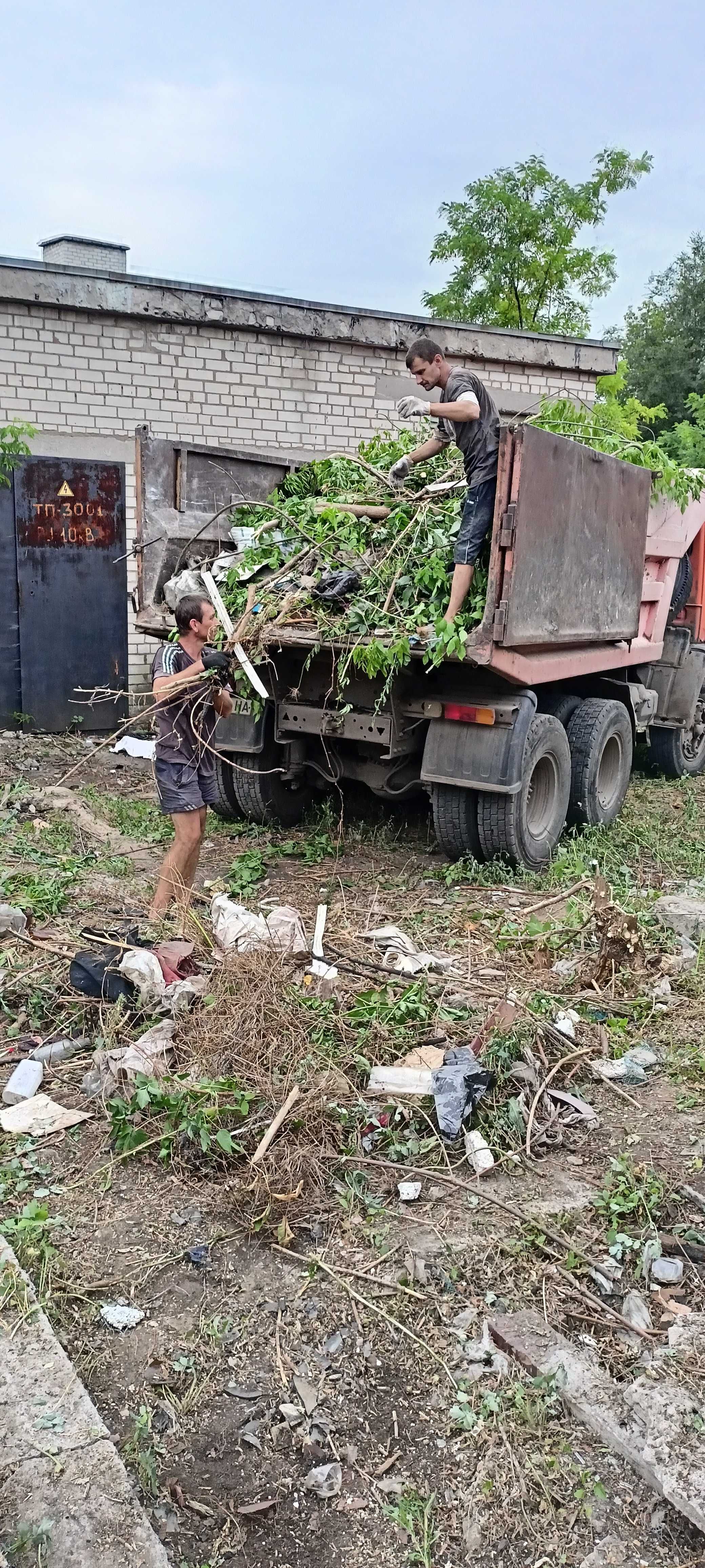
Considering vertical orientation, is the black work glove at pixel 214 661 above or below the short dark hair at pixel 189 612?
below

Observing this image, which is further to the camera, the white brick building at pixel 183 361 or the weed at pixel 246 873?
the white brick building at pixel 183 361

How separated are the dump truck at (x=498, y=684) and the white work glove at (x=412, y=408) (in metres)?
0.58

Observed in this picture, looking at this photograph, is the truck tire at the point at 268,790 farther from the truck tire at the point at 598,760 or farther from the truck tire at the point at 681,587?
the truck tire at the point at 681,587

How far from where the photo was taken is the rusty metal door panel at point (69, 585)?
32.1 ft

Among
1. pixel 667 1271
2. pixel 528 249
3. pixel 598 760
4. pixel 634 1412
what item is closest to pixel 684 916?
pixel 598 760

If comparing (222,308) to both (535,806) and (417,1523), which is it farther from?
(417,1523)

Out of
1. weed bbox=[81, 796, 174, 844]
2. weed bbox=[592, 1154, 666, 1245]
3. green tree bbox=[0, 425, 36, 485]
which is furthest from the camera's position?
green tree bbox=[0, 425, 36, 485]

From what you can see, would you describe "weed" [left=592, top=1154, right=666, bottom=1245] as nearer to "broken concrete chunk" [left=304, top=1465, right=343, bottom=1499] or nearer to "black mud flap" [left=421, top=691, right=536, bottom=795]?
"broken concrete chunk" [left=304, top=1465, right=343, bottom=1499]

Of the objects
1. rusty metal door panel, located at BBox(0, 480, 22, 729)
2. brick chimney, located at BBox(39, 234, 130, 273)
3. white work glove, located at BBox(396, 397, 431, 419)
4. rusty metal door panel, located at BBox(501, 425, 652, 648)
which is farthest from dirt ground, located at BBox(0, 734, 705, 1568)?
brick chimney, located at BBox(39, 234, 130, 273)

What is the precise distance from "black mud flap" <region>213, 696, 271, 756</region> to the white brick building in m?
4.46

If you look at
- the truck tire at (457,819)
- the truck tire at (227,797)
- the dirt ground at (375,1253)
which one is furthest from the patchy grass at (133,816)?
the truck tire at (457,819)

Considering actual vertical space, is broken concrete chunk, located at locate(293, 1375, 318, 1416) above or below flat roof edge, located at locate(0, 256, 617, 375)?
below

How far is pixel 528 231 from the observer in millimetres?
20297

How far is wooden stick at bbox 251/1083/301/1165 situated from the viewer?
317 centimetres
